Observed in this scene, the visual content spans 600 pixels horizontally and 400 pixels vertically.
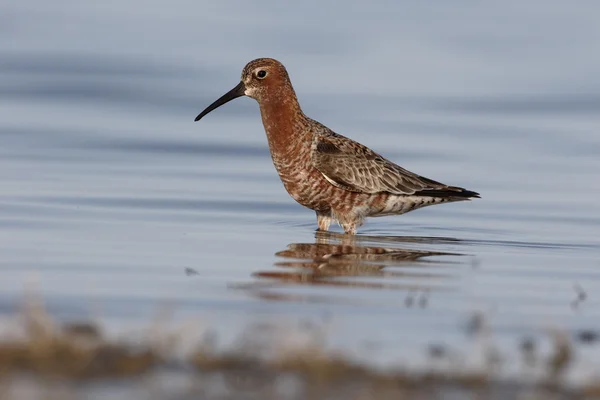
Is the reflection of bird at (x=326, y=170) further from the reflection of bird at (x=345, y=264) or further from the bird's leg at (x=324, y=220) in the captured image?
the reflection of bird at (x=345, y=264)

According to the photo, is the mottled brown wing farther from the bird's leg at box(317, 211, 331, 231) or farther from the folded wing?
the bird's leg at box(317, 211, 331, 231)

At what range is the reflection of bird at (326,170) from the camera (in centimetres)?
1344

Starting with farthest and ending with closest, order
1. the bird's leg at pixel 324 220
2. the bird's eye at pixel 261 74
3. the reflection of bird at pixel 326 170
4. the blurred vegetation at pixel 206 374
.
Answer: the bird's eye at pixel 261 74 → the bird's leg at pixel 324 220 → the reflection of bird at pixel 326 170 → the blurred vegetation at pixel 206 374

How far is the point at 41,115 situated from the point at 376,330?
1381cm

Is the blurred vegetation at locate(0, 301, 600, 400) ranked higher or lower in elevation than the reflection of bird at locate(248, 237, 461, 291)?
lower

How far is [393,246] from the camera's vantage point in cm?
1255

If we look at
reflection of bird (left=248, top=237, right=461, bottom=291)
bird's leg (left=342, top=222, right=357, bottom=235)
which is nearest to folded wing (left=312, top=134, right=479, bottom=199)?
bird's leg (left=342, top=222, right=357, bottom=235)

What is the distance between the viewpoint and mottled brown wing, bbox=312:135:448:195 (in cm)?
1344

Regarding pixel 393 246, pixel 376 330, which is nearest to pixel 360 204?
pixel 393 246

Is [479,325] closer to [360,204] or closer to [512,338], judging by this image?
[512,338]

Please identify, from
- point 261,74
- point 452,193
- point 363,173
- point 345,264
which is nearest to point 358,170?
point 363,173

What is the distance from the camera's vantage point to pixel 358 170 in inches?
539

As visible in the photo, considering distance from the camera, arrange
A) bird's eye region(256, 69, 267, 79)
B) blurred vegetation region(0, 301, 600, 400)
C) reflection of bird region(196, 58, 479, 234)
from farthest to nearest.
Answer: bird's eye region(256, 69, 267, 79) → reflection of bird region(196, 58, 479, 234) → blurred vegetation region(0, 301, 600, 400)

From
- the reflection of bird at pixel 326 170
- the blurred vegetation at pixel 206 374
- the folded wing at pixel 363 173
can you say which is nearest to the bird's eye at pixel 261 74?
the reflection of bird at pixel 326 170
